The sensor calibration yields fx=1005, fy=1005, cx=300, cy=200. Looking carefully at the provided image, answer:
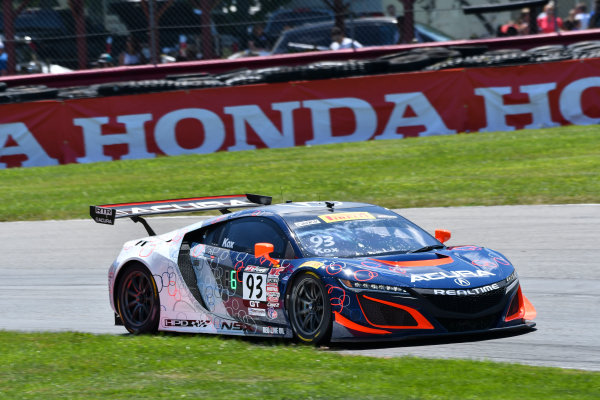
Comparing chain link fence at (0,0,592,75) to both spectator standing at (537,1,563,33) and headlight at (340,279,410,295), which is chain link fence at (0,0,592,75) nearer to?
spectator standing at (537,1,563,33)

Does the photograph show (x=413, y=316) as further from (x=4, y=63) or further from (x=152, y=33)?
(x=4, y=63)

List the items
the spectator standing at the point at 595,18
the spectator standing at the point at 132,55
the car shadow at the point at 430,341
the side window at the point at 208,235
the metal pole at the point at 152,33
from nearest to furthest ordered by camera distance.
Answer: the car shadow at the point at 430,341 → the side window at the point at 208,235 → the metal pole at the point at 152,33 → the spectator standing at the point at 595,18 → the spectator standing at the point at 132,55

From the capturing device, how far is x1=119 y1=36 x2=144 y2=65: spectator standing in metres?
21.7

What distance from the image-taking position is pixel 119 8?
21.0m

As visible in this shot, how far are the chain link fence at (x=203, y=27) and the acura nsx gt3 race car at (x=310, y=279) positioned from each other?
11527mm

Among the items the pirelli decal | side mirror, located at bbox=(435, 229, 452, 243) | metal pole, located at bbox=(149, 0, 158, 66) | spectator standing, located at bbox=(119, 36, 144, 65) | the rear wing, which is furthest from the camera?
spectator standing, located at bbox=(119, 36, 144, 65)

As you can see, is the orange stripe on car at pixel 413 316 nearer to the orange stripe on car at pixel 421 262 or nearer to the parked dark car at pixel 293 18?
the orange stripe on car at pixel 421 262

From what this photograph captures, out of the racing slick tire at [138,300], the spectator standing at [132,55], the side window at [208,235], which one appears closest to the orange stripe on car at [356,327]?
the side window at [208,235]

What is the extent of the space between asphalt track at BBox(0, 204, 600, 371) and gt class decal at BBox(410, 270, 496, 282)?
49 cm

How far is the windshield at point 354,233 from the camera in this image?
8000mm

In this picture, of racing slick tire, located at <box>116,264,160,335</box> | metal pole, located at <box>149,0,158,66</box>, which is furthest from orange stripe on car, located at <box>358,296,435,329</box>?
metal pole, located at <box>149,0,158,66</box>

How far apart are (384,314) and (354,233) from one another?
1.09 metres

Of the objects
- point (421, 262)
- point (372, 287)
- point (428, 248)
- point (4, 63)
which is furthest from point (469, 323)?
point (4, 63)

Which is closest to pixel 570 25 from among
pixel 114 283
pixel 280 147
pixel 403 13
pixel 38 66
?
pixel 403 13
